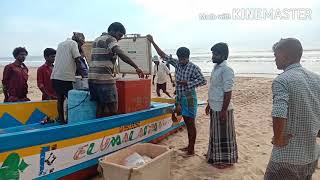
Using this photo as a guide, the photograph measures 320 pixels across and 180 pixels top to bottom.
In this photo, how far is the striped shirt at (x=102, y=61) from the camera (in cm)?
439

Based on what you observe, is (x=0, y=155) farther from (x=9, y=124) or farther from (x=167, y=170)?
(x=9, y=124)

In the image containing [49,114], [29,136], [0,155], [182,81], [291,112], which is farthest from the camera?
[49,114]

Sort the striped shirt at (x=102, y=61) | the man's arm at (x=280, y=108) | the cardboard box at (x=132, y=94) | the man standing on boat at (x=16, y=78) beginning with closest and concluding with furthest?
the man's arm at (x=280, y=108) → the striped shirt at (x=102, y=61) → the cardboard box at (x=132, y=94) → the man standing on boat at (x=16, y=78)

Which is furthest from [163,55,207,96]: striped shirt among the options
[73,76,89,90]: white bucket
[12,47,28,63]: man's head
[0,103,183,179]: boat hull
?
[12,47,28,63]: man's head

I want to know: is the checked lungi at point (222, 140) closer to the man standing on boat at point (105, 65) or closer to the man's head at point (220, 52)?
the man's head at point (220, 52)

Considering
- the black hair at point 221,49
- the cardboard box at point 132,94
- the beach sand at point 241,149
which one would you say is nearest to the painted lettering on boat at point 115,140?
the cardboard box at point 132,94

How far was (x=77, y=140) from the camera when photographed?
3.95m

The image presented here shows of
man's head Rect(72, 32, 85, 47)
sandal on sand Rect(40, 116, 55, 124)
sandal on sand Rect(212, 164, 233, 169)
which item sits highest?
man's head Rect(72, 32, 85, 47)

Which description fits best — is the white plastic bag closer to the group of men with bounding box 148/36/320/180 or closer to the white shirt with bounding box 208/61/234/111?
the white shirt with bounding box 208/61/234/111

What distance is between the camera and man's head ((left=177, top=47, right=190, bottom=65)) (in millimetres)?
4957

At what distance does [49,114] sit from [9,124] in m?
0.67

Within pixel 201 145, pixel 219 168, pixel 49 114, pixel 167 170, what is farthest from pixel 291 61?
pixel 49 114

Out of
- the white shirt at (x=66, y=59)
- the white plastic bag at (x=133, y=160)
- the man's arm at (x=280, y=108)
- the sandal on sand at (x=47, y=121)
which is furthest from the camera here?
the sandal on sand at (x=47, y=121)

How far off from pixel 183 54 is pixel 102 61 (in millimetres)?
1244
